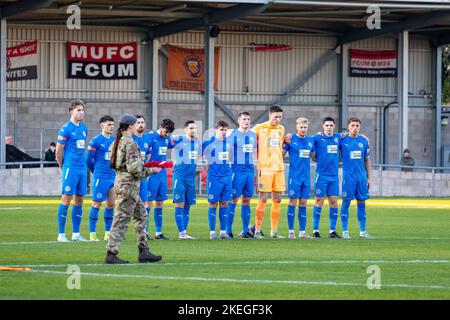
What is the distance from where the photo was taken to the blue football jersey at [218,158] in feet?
69.1

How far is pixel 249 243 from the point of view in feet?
63.5

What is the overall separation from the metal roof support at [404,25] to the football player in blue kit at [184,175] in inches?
991

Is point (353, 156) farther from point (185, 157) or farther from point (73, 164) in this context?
point (73, 164)

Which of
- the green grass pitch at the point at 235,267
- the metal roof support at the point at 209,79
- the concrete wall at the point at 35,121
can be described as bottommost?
the green grass pitch at the point at 235,267

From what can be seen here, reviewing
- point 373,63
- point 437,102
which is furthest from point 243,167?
point 437,102

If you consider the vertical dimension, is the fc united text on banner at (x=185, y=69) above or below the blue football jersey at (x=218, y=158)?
above

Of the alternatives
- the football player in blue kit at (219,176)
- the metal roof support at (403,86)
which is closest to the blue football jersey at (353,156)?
the football player in blue kit at (219,176)

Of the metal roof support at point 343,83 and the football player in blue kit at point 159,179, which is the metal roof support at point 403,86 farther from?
the football player in blue kit at point 159,179

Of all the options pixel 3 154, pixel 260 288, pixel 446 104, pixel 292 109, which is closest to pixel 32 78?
pixel 3 154

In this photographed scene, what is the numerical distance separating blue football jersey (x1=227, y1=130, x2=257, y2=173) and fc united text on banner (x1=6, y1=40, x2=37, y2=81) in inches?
1017

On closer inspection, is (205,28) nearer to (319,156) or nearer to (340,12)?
(340,12)

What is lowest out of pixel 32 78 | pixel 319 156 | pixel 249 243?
pixel 249 243

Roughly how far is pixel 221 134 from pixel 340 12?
942 inches

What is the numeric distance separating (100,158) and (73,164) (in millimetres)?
652
